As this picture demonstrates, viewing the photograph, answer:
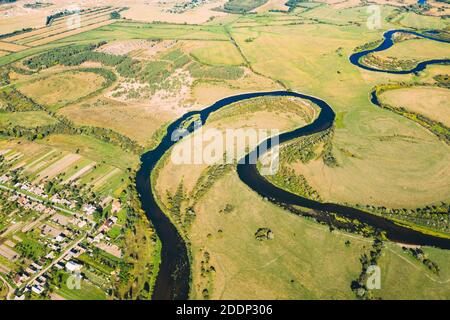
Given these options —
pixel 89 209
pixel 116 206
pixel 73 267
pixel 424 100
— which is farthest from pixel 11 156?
pixel 424 100

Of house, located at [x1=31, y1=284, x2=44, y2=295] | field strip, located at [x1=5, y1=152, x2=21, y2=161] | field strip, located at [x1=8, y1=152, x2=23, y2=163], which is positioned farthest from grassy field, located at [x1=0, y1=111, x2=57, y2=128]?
house, located at [x1=31, y1=284, x2=44, y2=295]

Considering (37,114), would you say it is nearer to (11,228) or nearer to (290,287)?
(11,228)

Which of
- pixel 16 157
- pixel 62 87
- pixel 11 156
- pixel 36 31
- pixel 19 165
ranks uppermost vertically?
pixel 36 31

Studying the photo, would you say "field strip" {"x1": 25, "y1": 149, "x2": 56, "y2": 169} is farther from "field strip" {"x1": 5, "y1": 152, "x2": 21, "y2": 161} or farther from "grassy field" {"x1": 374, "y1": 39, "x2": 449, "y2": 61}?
"grassy field" {"x1": 374, "y1": 39, "x2": 449, "y2": 61}

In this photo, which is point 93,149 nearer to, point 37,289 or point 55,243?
point 55,243

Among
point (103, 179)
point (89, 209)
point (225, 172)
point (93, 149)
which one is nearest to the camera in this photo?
point (89, 209)

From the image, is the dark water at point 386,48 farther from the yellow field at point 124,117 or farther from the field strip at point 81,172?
the field strip at point 81,172
